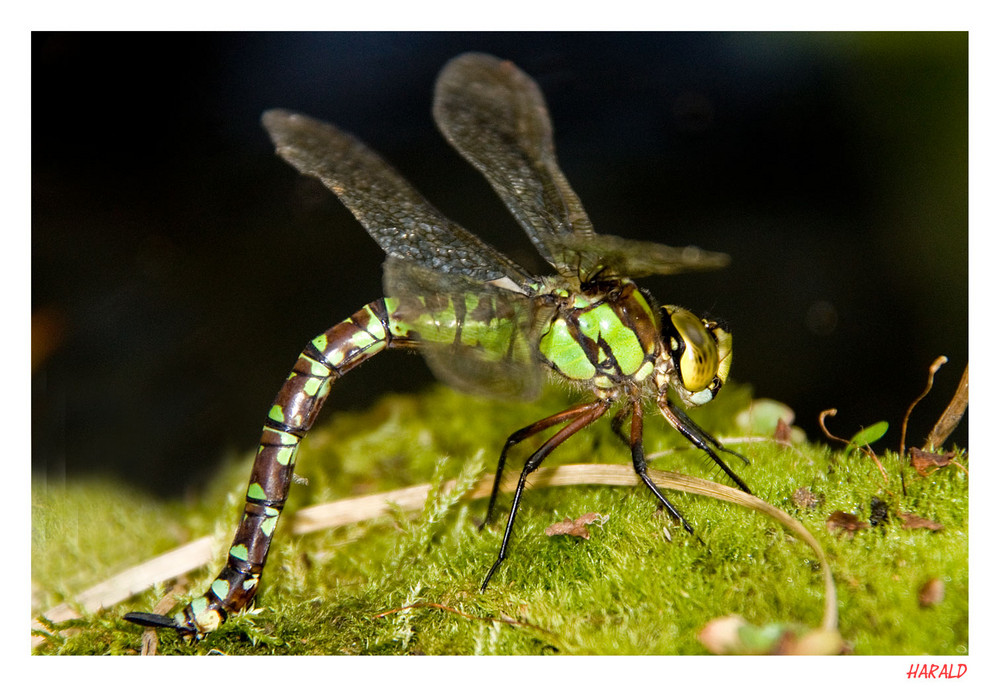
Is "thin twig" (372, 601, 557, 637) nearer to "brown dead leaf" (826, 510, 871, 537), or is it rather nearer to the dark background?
"brown dead leaf" (826, 510, 871, 537)

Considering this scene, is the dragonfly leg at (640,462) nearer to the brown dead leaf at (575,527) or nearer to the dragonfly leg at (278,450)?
the brown dead leaf at (575,527)

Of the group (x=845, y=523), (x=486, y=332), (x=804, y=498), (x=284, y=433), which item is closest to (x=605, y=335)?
(x=486, y=332)

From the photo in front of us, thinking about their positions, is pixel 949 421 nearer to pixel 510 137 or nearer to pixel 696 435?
pixel 696 435

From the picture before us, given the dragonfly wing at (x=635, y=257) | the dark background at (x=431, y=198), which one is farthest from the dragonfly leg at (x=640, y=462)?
the dark background at (x=431, y=198)

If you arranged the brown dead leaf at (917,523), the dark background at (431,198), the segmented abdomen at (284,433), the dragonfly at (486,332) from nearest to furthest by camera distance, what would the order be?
the brown dead leaf at (917,523), the segmented abdomen at (284,433), the dragonfly at (486,332), the dark background at (431,198)

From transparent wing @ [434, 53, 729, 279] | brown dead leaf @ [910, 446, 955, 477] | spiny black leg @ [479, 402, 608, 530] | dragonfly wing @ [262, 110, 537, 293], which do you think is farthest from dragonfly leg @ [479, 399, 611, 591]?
brown dead leaf @ [910, 446, 955, 477]

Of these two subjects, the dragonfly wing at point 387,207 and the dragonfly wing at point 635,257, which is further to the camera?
the dragonfly wing at point 387,207
